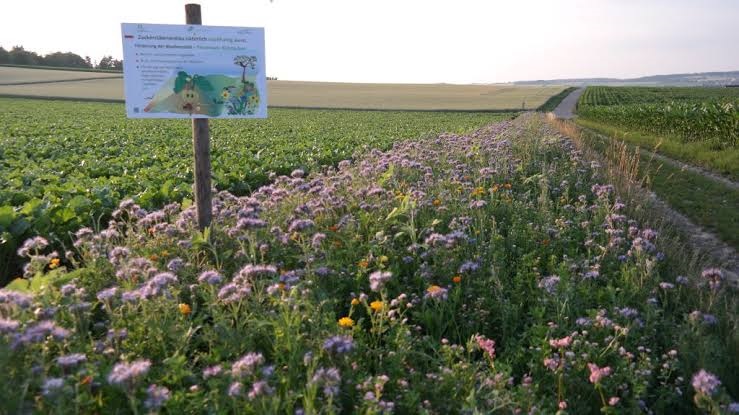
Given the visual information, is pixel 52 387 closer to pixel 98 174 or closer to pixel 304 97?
pixel 98 174

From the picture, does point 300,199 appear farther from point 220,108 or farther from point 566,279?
point 566,279

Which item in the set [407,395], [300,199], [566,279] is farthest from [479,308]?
[300,199]

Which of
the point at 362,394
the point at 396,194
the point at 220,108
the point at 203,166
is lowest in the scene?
the point at 362,394

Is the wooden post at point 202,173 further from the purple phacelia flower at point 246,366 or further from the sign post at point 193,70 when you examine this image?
the purple phacelia flower at point 246,366

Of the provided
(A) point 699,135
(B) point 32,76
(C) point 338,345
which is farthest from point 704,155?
(B) point 32,76

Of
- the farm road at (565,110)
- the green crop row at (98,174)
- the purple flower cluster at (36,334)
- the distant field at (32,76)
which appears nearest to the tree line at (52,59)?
the distant field at (32,76)

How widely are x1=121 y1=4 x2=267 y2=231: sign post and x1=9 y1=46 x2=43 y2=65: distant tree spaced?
360ft

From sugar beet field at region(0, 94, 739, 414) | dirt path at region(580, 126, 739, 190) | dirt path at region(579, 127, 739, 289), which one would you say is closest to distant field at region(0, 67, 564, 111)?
dirt path at region(580, 126, 739, 190)

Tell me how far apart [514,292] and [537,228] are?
1400 millimetres

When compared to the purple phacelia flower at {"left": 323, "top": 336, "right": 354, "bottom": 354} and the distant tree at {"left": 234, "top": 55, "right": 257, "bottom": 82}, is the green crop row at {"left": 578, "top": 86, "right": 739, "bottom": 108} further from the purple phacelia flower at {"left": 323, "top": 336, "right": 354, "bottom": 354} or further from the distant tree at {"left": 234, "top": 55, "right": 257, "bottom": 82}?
the purple phacelia flower at {"left": 323, "top": 336, "right": 354, "bottom": 354}

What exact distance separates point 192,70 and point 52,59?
365 ft

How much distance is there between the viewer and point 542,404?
3.03 meters

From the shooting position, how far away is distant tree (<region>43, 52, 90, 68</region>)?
97.9 metres

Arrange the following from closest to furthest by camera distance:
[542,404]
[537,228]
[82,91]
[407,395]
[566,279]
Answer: [407,395], [542,404], [566,279], [537,228], [82,91]
